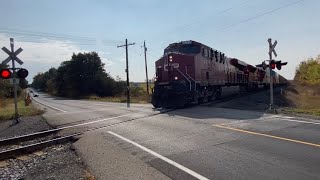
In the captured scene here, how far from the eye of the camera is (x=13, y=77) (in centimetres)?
2016

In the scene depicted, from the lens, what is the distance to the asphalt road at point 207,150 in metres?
7.15

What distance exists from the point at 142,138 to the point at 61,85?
9491 centimetres

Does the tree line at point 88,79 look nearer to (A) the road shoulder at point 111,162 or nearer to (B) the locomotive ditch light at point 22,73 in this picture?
(B) the locomotive ditch light at point 22,73

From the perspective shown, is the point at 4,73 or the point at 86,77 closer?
the point at 4,73

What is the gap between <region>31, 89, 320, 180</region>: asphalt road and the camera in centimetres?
715

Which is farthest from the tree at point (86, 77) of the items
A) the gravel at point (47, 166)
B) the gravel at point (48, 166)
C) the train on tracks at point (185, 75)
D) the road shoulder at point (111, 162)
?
the road shoulder at point (111, 162)

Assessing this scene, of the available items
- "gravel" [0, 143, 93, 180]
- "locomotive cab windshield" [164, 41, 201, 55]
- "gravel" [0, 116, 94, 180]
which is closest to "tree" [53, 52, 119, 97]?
"locomotive cab windshield" [164, 41, 201, 55]

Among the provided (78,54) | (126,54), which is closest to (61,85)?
(78,54)

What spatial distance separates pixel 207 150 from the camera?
30.2 feet

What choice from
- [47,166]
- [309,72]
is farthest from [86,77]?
[47,166]

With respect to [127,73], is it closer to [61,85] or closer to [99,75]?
[99,75]

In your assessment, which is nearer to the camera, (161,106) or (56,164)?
(56,164)

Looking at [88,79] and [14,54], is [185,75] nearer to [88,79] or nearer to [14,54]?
[14,54]

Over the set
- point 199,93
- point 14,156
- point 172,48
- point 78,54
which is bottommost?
point 14,156
